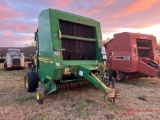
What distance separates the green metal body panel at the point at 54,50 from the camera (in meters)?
3.81

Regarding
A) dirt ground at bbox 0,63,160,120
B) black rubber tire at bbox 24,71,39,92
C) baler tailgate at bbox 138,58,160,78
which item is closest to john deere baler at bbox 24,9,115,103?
black rubber tire at bbox 24,71,39,92

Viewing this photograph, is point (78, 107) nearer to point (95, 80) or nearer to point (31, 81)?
point (95, 80)

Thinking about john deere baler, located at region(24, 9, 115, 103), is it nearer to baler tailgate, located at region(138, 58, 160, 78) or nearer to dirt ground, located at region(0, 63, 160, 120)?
dirt ground, located at region(0, 63, 160, 120)

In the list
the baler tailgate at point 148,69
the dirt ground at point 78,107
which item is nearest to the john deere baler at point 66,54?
the dirt ground at point 78,107

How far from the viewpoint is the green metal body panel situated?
381cm

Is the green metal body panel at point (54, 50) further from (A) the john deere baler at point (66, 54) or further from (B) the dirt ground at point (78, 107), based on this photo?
(B) the dirt ground at point (78, 107)

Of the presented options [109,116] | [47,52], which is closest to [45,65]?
[47,52]

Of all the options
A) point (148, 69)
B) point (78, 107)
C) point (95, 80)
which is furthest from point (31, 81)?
point (148, 69)

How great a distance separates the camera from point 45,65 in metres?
4.24

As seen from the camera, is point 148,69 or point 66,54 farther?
point 148,69

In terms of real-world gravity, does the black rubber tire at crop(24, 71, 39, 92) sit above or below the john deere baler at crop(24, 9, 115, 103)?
below

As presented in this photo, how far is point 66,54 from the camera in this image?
4.28m

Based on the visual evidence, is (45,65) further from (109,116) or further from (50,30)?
(109,116)

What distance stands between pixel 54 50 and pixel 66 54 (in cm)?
54
